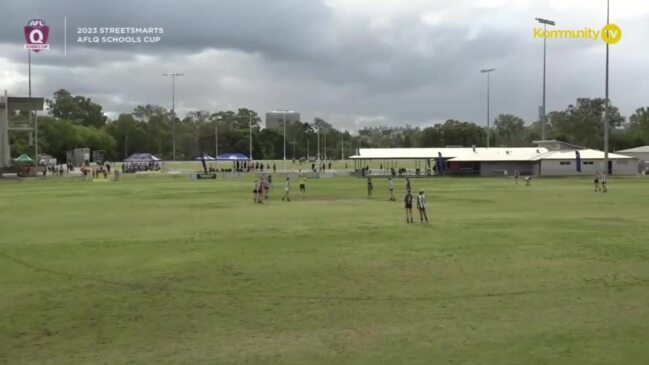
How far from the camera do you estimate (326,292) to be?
47.3ft

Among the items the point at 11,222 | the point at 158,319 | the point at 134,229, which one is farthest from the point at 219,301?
the point at 11,222

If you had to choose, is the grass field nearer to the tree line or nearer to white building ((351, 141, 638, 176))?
white building ((351, 141, 638, 176))

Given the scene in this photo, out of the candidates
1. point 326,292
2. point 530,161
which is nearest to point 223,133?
point 530,161

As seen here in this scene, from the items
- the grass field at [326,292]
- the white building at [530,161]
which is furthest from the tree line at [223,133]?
the grass field at [326,292]

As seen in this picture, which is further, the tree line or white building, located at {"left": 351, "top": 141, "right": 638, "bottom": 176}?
the tree line

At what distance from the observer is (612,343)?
10.4m

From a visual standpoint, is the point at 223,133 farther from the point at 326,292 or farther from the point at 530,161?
the point at 326,292

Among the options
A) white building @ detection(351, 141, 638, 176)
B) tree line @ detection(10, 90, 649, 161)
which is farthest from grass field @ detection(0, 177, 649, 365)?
tree line @ detection(10, 90, 649, 161)

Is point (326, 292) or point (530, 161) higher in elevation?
point (530, 161)

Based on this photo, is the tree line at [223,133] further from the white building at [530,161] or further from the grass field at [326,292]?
the grass field at [326,292]

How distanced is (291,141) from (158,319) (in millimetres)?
175544

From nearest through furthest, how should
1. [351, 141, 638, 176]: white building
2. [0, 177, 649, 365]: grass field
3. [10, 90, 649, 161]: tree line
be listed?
1. [0, 177, 649, 365]: grass field
2. [351, 141, 638, 176]: white building
3. [10, 90, 649, 161]: tree line

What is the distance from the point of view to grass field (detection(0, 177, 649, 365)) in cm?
1034

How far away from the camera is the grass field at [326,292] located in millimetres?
10336
